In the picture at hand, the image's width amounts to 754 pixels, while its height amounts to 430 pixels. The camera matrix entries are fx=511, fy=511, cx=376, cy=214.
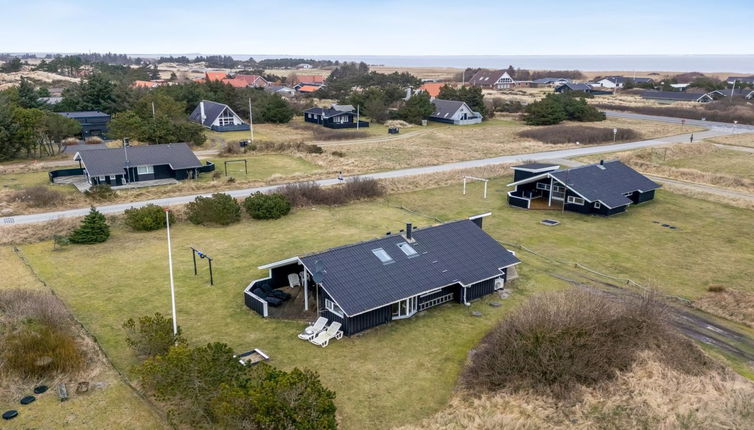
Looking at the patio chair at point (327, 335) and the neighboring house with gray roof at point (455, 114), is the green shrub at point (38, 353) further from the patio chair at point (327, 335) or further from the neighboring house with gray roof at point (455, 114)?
the neighboring house with gray roof at point (455, 114)

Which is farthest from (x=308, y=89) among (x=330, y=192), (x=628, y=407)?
(x=628, y=407)

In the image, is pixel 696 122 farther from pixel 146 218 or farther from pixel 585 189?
pixel 146 218

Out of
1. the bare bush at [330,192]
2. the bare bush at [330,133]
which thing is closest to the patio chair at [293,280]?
the bare bush at [330,192]

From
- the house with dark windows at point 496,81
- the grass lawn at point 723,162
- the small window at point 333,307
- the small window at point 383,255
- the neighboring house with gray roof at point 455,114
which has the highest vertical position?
the house with dark windows at point 496,81

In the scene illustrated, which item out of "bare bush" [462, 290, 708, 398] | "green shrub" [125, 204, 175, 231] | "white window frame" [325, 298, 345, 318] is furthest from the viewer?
"green shrub" [125, 204, 175, 231]

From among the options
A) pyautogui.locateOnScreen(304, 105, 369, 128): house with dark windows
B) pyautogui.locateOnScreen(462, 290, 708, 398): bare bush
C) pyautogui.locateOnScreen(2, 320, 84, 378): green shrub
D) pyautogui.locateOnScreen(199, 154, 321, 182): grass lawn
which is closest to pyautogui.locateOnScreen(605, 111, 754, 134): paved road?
pyautogui.locateOnScreen(304, 105, 369, 128): house with dark windows

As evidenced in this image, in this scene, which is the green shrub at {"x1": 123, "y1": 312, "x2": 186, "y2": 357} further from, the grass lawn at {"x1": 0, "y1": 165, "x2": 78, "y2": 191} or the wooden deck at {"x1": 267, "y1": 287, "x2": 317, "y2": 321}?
the grass lawn at {"x1": 0, "y1": 165, "x2": 78, "y2": 191}

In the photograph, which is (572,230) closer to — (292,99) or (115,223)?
(115,223)
